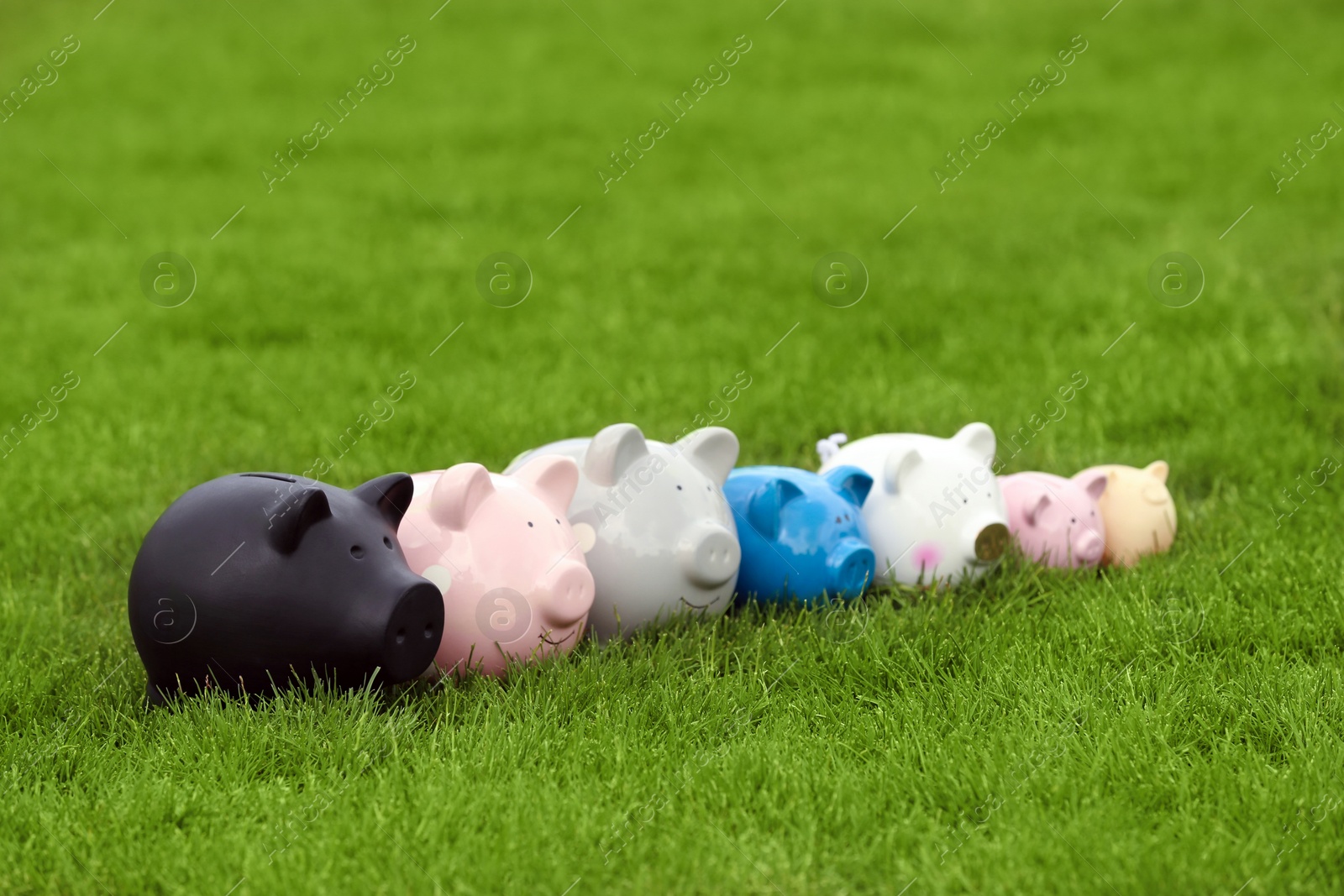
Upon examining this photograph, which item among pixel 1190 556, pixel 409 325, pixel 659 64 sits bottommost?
pixel 1190 556

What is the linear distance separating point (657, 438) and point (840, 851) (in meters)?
3.23

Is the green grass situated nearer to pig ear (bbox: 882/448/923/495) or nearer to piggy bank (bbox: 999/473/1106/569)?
piggy bank (bbox: 999/473/1106/569)

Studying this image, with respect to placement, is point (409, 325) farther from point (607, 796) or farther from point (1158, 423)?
point (607, 796)

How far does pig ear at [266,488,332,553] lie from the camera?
308cm

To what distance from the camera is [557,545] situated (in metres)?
3.49

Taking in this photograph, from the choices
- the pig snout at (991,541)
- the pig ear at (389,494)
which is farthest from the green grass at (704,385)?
the pig ear at (389,494)

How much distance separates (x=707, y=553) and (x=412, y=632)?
3.05ft

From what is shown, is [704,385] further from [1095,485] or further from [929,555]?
[929,555]

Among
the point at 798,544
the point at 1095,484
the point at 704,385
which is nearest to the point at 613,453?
the point at 798,544

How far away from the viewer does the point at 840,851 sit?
8.89 feet

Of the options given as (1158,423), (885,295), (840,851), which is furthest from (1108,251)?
(840,851)

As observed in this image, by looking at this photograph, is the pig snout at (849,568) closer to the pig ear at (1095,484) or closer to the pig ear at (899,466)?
the pig ear at (899,466)

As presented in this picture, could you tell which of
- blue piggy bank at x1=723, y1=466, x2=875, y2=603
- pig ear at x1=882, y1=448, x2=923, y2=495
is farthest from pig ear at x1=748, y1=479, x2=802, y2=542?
pig ear at x1=882, y1=448, x2=923, y2=495

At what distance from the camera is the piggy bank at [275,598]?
3.09 m
